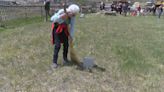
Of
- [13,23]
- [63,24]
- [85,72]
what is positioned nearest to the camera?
[63,24]

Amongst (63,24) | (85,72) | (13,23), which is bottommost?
(13,23)

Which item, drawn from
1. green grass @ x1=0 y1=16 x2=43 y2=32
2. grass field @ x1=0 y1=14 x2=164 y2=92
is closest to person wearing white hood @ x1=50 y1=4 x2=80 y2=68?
grass field @ x1=0 y1=14 x2=164 y2=92

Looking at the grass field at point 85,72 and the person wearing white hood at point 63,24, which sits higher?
the person wearing white hood at point 63,24

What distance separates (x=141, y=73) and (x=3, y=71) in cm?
323

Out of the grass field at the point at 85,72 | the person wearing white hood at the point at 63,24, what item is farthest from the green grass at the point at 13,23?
the person wearing white hood at the point at 63,24

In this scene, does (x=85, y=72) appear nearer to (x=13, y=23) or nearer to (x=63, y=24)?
(x=63, y=24)

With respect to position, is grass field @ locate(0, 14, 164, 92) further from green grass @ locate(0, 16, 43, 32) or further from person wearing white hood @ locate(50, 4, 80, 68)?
green grass @ locate(0, 16, 43, 32)

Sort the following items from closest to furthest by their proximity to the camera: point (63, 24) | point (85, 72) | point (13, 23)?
point (63, 24), point (85, 72), point (13, 23)

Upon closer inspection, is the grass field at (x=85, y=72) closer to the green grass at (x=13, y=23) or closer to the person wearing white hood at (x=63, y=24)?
the person wearing white hood at (x=63, y=24)

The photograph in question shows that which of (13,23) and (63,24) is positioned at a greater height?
(63,24)

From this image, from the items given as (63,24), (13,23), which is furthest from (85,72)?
(13,23)

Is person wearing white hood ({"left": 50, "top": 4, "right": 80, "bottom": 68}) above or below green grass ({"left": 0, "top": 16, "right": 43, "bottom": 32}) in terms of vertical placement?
above

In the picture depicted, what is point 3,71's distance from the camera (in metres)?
9.55

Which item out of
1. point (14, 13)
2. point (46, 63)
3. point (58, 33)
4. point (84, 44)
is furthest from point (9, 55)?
point (14, 13)
